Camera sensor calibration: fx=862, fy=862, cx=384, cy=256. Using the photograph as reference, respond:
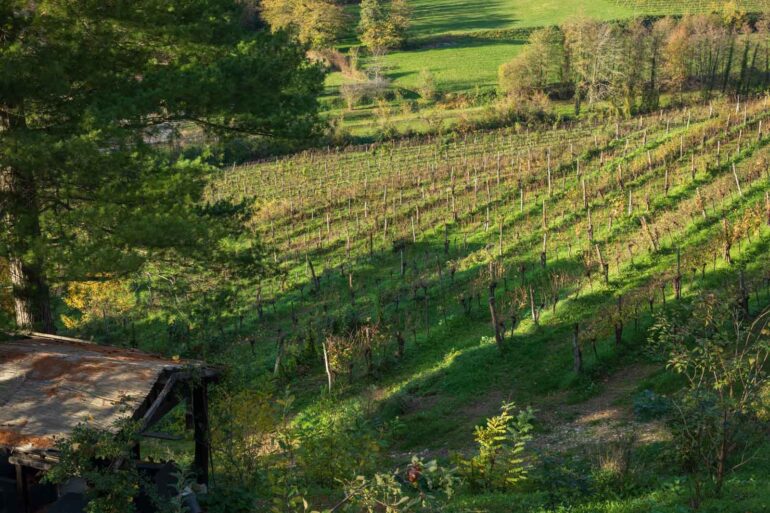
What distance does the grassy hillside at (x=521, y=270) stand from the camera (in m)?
17.2

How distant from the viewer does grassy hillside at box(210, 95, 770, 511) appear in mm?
17156

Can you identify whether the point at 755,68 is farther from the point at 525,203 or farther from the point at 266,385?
the point at 266,385

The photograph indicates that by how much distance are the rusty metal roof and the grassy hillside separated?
173 inches

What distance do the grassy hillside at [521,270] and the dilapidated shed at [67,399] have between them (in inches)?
156

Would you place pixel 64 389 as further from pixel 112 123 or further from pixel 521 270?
pixel 521 270

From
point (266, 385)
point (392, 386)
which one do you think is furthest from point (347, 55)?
point (266, 385)

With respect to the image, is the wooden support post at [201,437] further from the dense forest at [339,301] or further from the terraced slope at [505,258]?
the terraced slope at [505,258]

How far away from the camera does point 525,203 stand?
31.4m

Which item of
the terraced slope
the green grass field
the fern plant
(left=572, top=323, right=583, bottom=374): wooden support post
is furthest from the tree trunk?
the green grass field

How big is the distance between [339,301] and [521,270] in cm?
601

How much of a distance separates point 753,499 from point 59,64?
37.7ft

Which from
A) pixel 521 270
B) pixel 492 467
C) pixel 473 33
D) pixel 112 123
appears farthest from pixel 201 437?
pixel 473 33

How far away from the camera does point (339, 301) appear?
26750 mm

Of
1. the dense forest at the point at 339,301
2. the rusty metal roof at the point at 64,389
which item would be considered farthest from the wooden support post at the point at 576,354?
the rusty metal roof at the point at 64,389
